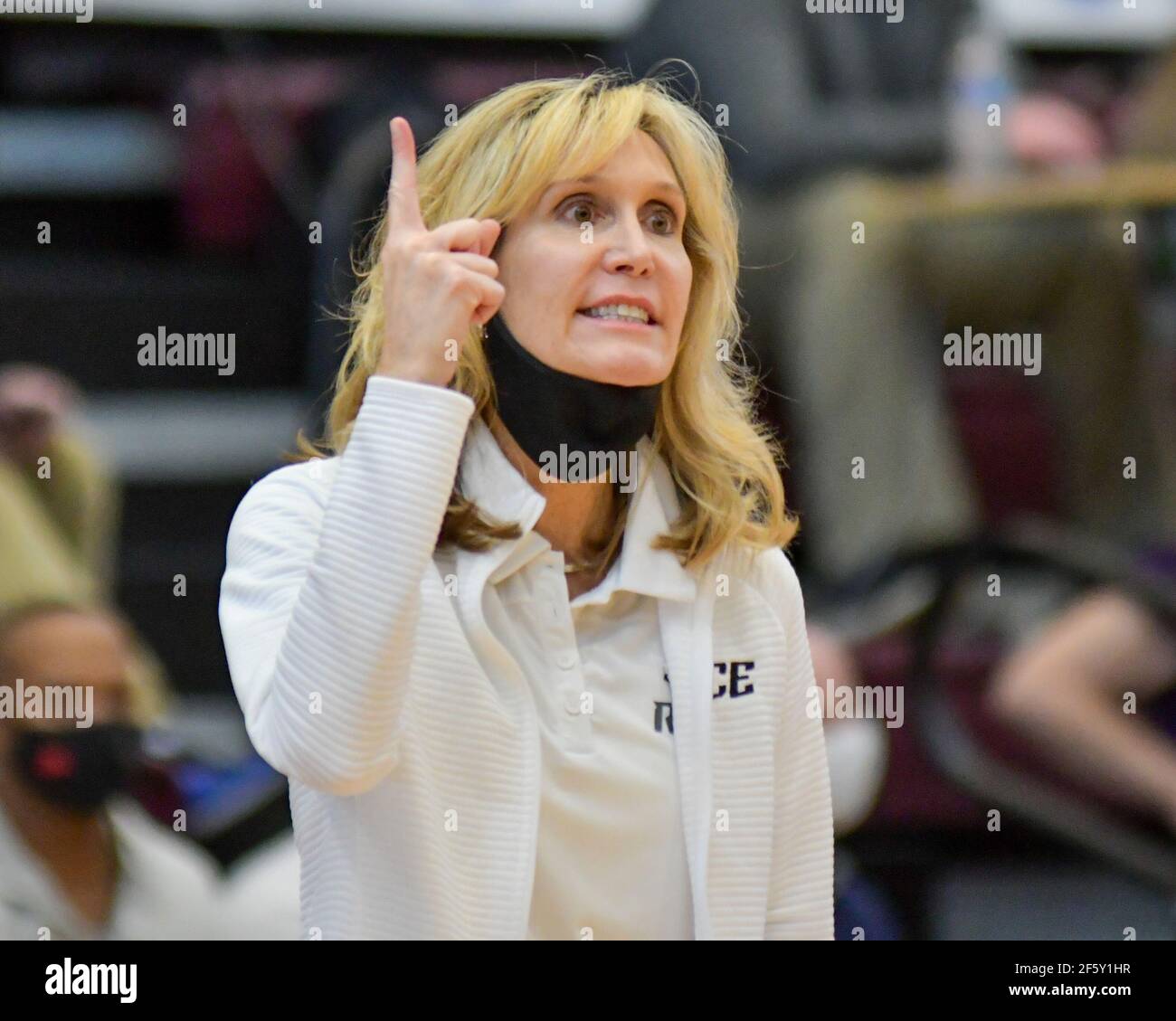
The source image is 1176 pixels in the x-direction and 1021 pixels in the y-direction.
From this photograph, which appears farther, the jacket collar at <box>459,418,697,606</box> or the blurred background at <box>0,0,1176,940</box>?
the blurred background at <box>0,0,1176,940</box>

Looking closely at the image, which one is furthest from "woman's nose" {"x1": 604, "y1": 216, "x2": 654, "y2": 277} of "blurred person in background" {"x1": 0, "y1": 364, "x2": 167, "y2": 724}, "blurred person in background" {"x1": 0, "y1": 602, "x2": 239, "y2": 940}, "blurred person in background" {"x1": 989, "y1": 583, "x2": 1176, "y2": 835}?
"blurred person in background" {"x1": 989, "y1": 583, "x2": 1176, "y2": 835}

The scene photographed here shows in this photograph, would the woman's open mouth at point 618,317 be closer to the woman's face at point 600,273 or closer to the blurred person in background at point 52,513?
the woman's face at point 600,273

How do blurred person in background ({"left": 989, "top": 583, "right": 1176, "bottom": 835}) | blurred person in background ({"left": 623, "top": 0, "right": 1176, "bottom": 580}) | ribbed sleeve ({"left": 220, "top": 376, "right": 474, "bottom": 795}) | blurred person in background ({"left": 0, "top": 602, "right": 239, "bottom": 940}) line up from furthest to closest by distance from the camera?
blurred person in background ({"left": 623, "top": 0, "right": 1176, "bottom": 580}) < blurred person in background ({"left": 989, "top": 583, "right": 1176, "bottom": 835}) < blurred person in background ({"left": 0, "top": 602, "right": 239, "bottom": 940}) < ribbed sleeve ({"left": 220, "top": 376, "right": 474, "bottom": 795})

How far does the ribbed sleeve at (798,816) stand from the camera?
1356 mm

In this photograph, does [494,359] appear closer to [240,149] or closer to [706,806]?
[706,806]

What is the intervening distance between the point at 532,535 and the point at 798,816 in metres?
0.27

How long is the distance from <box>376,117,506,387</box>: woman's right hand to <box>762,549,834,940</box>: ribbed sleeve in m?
0.32

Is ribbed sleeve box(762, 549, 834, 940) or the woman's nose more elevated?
the woman's nose

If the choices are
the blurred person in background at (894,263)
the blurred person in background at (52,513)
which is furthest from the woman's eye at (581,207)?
the blurred person in background at (894,263)

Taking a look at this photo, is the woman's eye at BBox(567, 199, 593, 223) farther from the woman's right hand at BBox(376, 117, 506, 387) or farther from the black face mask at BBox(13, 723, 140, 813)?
the black face mask at BBox(13, 723, 140, 813)

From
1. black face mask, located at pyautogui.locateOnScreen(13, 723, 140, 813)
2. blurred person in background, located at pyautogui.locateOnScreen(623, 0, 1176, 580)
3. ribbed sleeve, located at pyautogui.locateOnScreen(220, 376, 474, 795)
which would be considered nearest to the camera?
ribbed sleeve, located at pyautogui.locateOnScreen(220, 376, 474, 795)

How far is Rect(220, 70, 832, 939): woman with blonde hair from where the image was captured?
3.84 ft

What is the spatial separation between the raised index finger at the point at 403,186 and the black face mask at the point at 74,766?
105 cm

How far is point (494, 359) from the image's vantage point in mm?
1331
